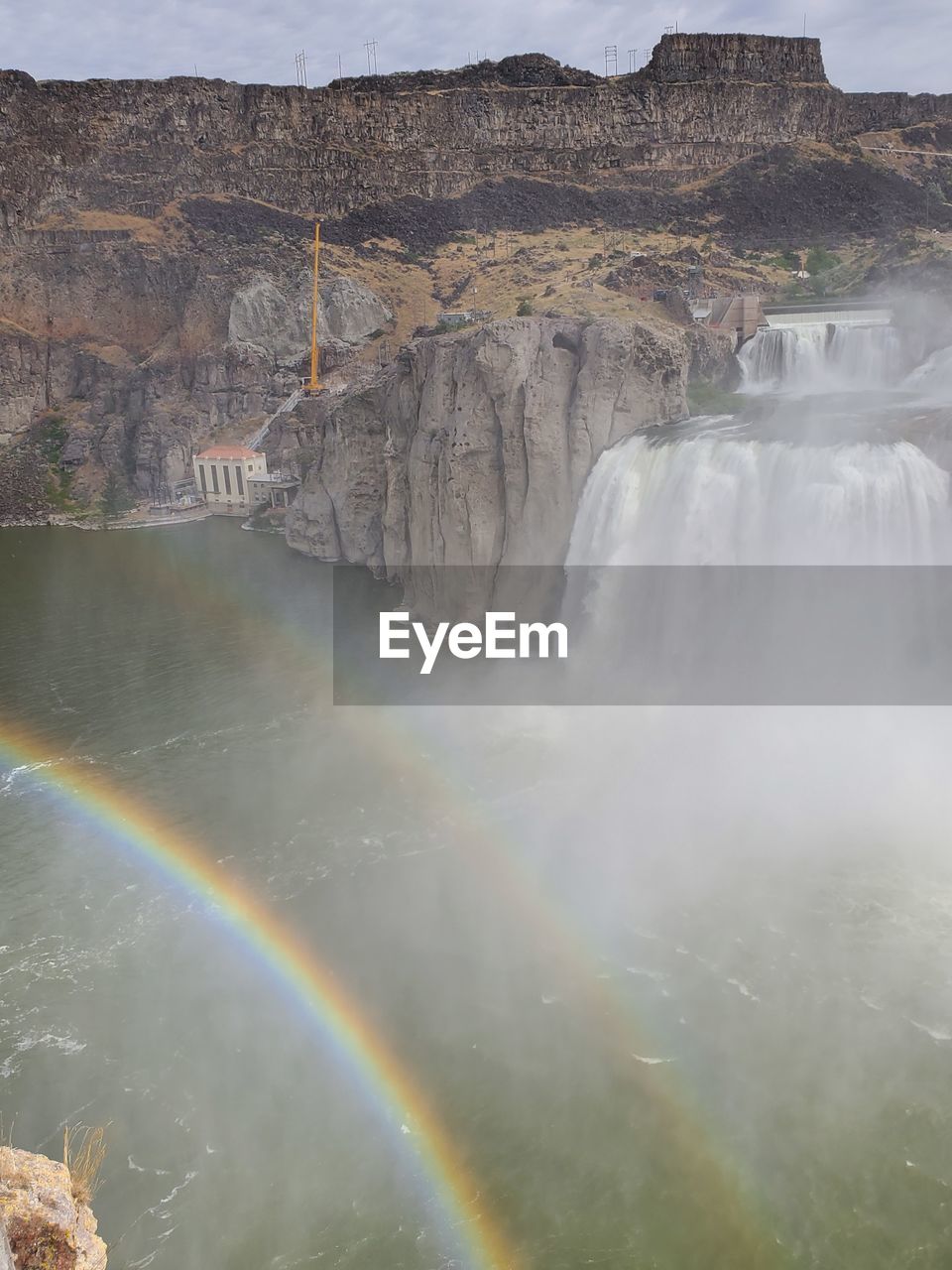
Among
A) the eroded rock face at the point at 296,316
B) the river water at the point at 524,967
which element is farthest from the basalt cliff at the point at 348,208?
the river water at the point at 524,967

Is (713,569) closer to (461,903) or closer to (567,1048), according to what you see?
(461,903)

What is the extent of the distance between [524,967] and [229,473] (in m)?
56.9

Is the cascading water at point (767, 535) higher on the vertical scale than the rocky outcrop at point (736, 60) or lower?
lower

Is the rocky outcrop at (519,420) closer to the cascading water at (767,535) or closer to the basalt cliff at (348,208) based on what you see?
the cascading water at (767,535)

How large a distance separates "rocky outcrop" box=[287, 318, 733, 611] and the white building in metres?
26.8

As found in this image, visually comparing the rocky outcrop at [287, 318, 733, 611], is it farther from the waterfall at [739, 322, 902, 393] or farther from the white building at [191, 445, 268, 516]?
the white building at [191, 445, 268, 516]

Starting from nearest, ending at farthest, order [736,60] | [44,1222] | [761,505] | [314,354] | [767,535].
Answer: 1. [44,1222]
2. [767,535]
3. [761,505]
4. [314,354]
5. [736,60]

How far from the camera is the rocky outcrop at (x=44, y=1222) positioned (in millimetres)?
6258

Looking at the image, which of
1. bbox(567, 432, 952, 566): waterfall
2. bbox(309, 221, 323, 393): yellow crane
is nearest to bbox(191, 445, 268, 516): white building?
bbox(309, 221, 323, 393): yellow crane

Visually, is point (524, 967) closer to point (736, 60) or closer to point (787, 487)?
point (787, 487)

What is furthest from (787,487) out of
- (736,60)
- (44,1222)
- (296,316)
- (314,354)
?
(736,60)

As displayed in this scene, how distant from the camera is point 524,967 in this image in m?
20.6

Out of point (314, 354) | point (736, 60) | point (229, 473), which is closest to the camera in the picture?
point (229, 473)

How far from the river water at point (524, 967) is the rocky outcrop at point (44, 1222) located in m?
9.50
